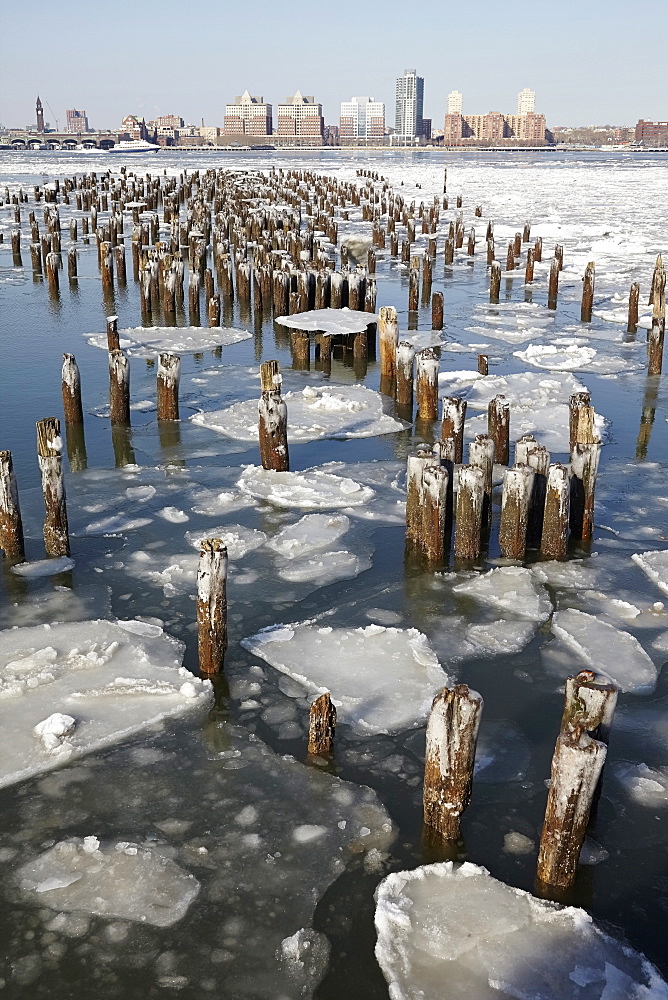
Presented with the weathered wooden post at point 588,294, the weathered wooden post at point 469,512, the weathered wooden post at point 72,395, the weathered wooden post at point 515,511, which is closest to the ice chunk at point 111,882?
the weathered wooden post at point 469,512

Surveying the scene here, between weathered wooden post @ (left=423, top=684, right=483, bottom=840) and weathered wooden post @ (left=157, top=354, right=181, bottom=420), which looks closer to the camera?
weathered wooden post @ (left=423, top=684, right=483, bottom=840)

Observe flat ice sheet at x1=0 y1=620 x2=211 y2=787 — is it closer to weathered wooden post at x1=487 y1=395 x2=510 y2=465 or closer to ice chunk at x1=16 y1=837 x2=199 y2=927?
ice chunk at x1=16 y1=837 x2=199 y2=927

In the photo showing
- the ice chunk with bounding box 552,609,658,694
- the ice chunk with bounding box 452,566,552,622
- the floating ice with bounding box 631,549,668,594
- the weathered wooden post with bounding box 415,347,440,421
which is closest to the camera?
the ice chunk with bounding box 552,609,658,694

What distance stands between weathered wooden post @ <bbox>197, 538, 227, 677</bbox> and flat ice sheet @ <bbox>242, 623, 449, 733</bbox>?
50 centimetres

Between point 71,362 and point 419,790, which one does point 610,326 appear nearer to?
point 71,362

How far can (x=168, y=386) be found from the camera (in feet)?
39.1

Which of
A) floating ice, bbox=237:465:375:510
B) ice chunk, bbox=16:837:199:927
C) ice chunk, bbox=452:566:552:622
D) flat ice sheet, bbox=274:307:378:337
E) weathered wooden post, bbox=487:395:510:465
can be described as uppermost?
flat ice sheet, bbox=274:307:378:337

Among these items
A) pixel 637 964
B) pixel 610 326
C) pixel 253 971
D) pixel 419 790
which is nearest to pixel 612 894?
pixel 637 964

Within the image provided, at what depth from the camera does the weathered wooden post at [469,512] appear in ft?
25.6

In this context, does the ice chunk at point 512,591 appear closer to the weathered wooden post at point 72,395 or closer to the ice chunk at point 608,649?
the ice chunk at point 608,649

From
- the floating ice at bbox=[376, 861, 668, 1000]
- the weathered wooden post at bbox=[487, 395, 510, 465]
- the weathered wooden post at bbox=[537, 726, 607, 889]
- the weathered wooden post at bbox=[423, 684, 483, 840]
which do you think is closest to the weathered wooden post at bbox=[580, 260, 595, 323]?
the weathered wooden post at bbox=[487, 395, 510, 465]

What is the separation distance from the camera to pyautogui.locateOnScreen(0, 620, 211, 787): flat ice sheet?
5562 mm

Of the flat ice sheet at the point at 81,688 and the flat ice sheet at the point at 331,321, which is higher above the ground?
the flat ice sheet at the point at 331,321

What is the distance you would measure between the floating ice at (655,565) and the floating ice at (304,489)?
119 inches
